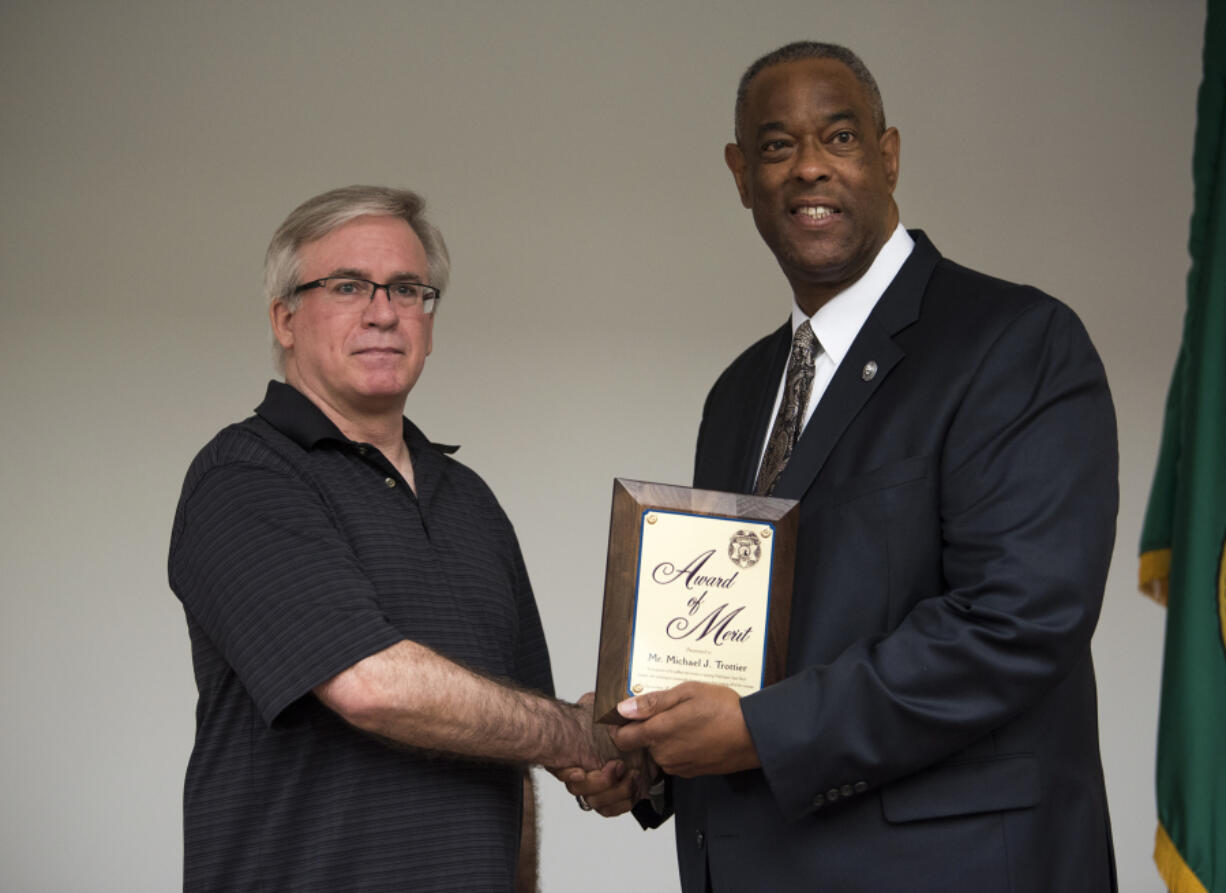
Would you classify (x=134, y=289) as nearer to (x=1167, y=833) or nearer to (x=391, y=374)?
(x=391, y=374)

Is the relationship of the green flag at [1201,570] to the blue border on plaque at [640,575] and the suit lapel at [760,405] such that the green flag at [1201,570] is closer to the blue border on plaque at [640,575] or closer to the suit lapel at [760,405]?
the suit lapel at [760,405]

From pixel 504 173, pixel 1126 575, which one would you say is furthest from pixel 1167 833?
pixel 504 173

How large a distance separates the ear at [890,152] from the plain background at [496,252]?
203cm

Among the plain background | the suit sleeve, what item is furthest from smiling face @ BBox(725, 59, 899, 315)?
the plain background

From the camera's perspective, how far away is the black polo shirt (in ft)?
6.21

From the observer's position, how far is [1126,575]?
4.38 meters

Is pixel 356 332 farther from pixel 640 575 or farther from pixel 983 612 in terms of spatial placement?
pixel 983 612

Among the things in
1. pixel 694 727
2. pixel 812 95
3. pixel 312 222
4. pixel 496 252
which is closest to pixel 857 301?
pixel 812 95

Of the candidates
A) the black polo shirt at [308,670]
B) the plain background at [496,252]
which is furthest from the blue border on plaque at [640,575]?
the plain background at [496,252]

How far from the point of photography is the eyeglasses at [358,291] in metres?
2.24

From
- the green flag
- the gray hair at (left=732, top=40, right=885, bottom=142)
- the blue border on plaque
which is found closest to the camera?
the blue border on plaque

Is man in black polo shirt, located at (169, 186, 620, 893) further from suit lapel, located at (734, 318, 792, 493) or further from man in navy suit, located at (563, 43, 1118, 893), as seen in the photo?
suit lapel, located at (734, 318, 792, 493)

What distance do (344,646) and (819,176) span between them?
1.07 meters

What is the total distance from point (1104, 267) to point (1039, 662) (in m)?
3.04
